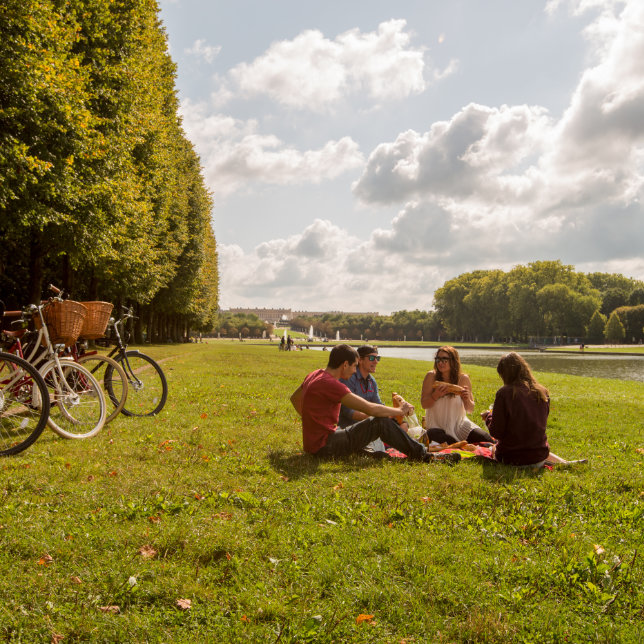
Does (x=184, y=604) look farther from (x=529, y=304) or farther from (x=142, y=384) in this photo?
(x=529, y=304)

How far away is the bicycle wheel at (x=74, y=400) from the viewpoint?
6.76m

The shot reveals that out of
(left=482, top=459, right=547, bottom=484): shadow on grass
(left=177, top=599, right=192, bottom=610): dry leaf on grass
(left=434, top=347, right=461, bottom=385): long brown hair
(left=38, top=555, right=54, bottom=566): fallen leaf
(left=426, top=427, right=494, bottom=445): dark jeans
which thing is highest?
(left=434, top=347, right=461, bottom=385): long brown hair

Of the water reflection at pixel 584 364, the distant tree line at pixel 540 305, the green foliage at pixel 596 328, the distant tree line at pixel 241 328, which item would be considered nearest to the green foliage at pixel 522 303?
the distant tree line at pixel 540 305

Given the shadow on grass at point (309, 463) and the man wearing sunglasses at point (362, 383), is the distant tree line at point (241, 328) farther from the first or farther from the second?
the shadow on grass at point (309, 463)

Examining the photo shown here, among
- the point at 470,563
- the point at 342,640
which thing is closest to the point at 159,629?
the point at 342,640

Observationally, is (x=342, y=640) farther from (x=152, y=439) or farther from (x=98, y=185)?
(x=98, y=185)

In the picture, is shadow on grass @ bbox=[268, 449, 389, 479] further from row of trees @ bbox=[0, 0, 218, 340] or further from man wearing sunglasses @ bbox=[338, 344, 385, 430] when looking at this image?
row of trees @ bbox=[0, 0, 218, 340]

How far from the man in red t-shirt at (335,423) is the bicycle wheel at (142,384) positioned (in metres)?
3.17

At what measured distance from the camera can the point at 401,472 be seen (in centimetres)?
596

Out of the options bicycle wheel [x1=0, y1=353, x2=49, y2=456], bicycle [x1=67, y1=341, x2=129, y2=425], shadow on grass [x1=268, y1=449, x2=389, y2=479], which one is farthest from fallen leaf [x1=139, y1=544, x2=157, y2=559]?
bicycle [x1=67, y1=341, x2=129, y2=425]

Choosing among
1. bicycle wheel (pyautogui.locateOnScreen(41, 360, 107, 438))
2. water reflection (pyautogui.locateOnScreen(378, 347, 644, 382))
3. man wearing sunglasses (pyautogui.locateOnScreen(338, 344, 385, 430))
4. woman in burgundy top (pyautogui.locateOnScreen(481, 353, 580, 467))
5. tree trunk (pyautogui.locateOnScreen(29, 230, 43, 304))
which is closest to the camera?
woman in burgundy top (pyautogui.locateOnScreen(481, 353, 580, 467))

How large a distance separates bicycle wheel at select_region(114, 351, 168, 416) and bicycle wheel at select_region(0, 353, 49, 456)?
186cm

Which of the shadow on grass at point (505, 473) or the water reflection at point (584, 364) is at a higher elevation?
the shadow on grass at point (505, 473)

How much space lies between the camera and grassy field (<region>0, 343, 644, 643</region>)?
297cm
